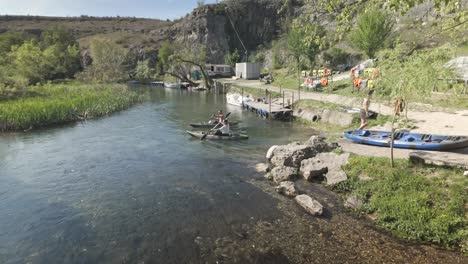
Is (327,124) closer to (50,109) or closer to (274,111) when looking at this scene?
(274,111)

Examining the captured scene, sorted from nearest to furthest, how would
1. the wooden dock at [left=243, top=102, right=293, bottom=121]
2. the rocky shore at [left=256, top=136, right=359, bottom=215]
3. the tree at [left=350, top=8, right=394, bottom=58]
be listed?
the rocky shore at [left=256, top=136, right=359, bottom=215]
the wooden dock at [left=243, top=102, right=293, bottom=121]
the tree at [left=350, top=8, right=394, bottom=58]

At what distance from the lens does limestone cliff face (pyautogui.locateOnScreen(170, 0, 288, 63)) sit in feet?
357

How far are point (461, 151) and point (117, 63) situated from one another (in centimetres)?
7639

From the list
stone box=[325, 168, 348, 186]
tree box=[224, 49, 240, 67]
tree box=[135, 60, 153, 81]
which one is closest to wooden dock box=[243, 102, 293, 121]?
stone box=[325, 168, 348, 186]

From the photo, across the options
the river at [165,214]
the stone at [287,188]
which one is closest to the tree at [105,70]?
the river at [165,214]

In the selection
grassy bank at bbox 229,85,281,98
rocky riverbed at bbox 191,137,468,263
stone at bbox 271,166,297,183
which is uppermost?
grassy bank at bbox 229,85,281,98

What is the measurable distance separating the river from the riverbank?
60cm

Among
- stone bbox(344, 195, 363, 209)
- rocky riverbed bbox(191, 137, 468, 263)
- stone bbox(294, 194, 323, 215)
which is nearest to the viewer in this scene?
rocky riverbed bbox(191, 137, 468, 263)

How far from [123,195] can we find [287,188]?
7.90 m

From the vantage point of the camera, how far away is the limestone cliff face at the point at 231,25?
10894cm

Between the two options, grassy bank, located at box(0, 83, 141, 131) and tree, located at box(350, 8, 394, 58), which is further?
tree, located at box(350, 8, 394, 58)

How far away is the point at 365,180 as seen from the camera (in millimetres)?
14375

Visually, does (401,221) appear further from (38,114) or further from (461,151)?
(38,114)

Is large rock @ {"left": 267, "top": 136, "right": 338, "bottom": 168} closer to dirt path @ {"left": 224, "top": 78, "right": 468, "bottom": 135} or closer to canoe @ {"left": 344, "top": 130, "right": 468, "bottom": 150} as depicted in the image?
canoe @ {"left": 344, "top": 130, "right": 468, "bottom": 150}
